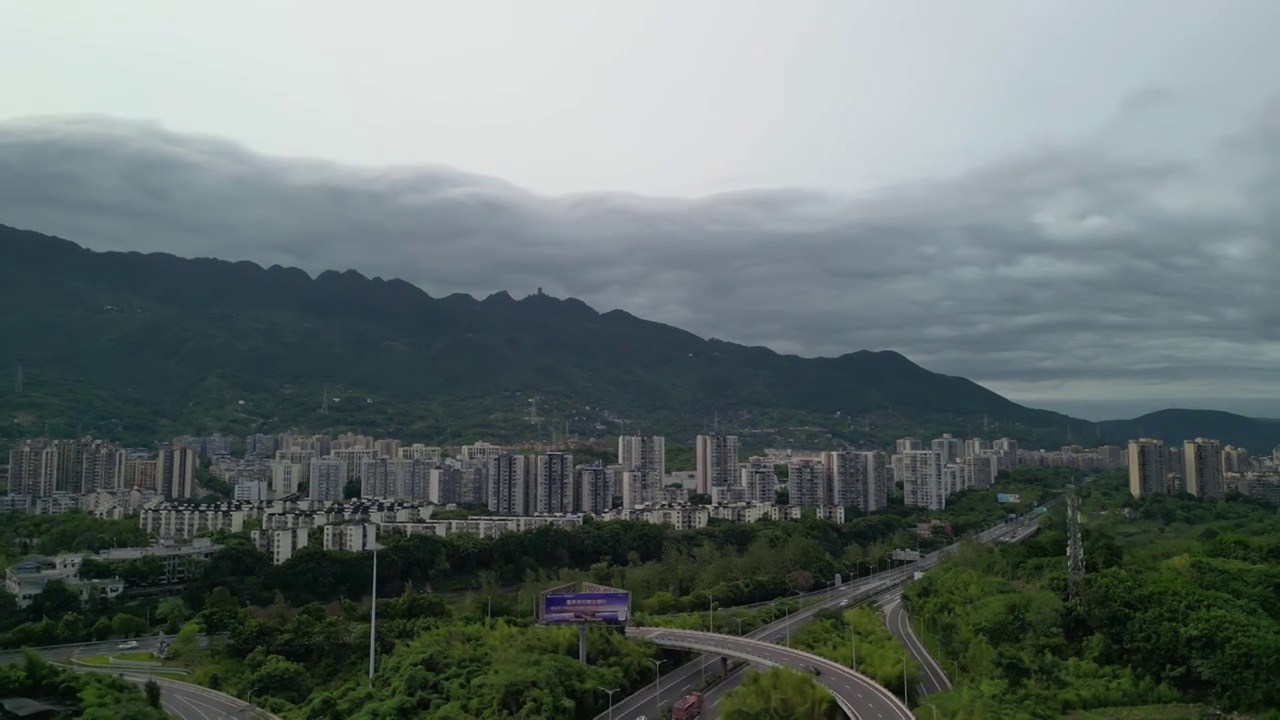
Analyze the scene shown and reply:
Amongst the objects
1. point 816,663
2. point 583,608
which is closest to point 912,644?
point 816,663

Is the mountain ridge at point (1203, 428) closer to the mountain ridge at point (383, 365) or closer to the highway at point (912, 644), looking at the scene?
the mountain ridge at point (383, 365)

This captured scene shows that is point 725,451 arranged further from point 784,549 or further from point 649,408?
point 649,408

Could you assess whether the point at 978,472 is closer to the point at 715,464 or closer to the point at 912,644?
the point at 715,464

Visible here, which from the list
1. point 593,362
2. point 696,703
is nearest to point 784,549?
point 696,703

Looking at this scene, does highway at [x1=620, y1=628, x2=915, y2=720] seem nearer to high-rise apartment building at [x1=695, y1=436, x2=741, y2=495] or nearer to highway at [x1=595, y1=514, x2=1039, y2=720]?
highway at [x1=595, y1=514, x2=1039, y2=720]

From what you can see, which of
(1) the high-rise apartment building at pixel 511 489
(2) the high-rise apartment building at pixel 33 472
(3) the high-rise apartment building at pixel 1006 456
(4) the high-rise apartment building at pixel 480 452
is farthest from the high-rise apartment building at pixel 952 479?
(2) the high-rise apartment building at pixel 33 472
